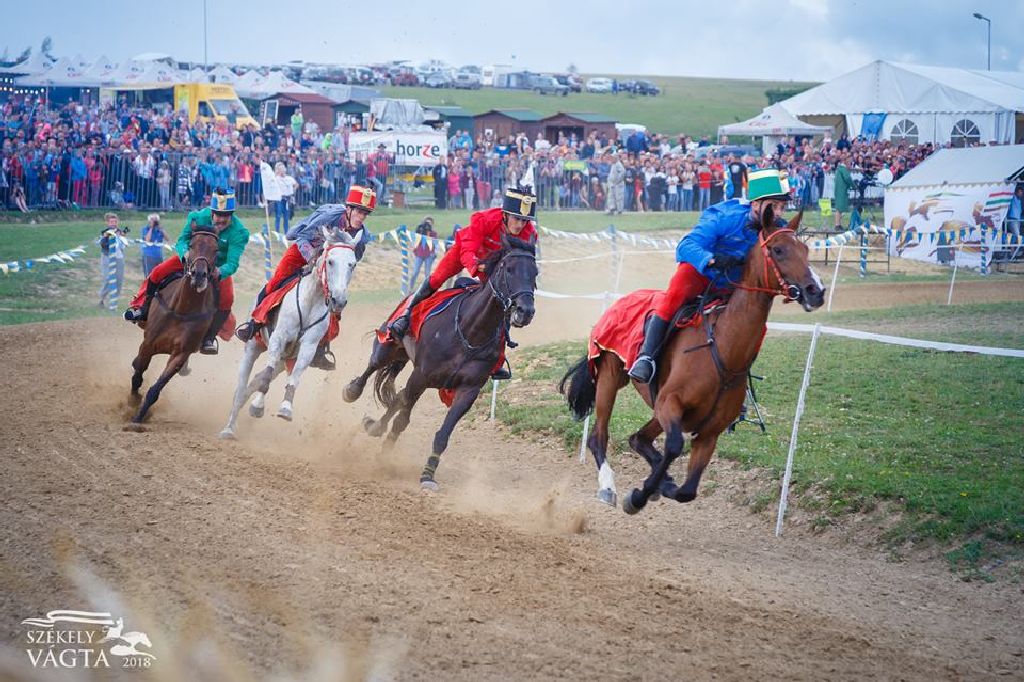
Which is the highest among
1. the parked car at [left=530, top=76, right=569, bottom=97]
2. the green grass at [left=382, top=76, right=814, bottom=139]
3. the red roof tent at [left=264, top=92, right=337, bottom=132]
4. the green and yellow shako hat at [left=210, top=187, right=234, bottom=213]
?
the parked car at [left=530, top=76, right=569, bottom=97]

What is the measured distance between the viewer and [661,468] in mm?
9000

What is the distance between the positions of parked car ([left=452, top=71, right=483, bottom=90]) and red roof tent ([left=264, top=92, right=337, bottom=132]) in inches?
1480

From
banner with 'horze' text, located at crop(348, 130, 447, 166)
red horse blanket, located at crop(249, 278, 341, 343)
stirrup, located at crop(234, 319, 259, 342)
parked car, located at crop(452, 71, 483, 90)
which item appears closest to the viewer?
stirrup, located at crop(234, 319, 259, 342)

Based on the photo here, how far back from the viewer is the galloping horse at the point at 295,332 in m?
12.4

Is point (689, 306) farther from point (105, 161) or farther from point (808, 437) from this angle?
point (105, 161)

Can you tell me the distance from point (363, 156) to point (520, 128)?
1962cm

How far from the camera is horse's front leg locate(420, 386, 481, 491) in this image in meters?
11.0

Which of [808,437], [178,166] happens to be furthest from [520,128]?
[808,437]

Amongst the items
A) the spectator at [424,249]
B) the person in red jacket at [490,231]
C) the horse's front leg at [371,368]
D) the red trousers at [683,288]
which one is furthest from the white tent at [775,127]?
the red trousers at [683,288]

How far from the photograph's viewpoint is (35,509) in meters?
9.02

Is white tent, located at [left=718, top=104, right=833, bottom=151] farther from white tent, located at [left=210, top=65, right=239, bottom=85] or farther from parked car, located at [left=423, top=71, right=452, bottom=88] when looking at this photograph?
parked car, located at [left=423, top=71, right=452, bottom=88]

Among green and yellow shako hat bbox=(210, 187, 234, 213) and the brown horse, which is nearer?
the brown horse

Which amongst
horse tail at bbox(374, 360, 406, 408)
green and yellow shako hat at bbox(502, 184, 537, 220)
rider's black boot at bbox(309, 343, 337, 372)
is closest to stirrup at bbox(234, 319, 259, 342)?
rider's black boot at bbox(309, 343, 337, 372)

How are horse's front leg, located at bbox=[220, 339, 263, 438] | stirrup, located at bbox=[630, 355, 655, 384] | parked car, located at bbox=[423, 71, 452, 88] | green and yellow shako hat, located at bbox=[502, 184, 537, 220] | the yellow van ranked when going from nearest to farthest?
1. stirrup, located at bbox=[630, 355, 655, 384]
2. green and yellow shako hat, located at bbox=[502, 184, 537, 220]
3. horse's front leg, located at bbox=[220, 339, 263, 438]
4. the yellow van
5. parked car, located at bbox=[423, 71, 452, 88]
